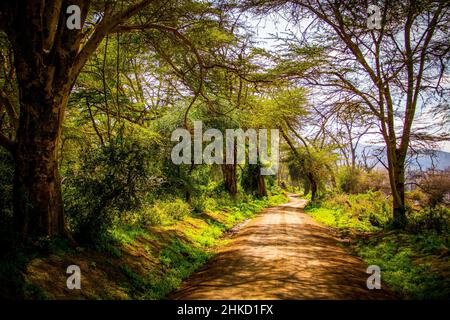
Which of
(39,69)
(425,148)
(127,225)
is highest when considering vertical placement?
(39,69)

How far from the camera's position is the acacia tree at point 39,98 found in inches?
222

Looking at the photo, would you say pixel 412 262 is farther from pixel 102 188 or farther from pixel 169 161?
pixel 169 161

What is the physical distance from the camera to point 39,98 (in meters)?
5.91

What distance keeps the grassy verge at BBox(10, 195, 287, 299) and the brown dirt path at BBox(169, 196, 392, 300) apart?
584mm

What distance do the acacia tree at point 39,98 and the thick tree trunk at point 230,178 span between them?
1653cm

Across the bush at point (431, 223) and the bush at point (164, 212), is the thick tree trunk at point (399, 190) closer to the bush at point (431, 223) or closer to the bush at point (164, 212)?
the bush at point (431, 223)

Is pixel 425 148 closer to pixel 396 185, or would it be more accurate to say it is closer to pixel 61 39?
pixel 396 185

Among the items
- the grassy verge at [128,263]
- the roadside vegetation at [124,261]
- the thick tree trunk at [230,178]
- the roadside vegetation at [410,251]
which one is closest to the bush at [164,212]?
the roadside vegetation at [124,261]

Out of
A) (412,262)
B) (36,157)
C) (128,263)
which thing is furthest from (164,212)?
(412,262)

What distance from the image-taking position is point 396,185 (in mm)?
12156

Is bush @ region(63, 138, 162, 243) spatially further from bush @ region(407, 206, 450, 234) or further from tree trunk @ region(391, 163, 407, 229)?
tree trunk @ region(391, 163, 407, 229)

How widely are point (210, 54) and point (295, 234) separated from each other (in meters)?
6.96

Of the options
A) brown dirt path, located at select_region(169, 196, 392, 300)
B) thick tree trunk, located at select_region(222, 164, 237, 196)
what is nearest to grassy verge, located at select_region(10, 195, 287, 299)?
brown dirt path, located at select_region(169, 196, 392, 300)
